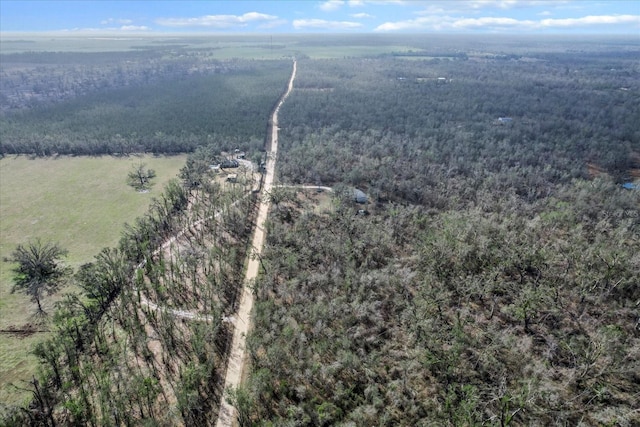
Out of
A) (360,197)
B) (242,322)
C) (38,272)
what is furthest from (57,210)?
(360,197)

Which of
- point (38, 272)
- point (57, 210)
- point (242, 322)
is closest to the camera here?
point (242, 322)

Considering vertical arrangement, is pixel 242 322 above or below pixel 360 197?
below

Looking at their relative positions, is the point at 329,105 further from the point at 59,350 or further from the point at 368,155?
the point at 59,350

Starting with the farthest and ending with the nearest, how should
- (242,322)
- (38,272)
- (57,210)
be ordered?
(57,210)
(38,272)
(242,322)

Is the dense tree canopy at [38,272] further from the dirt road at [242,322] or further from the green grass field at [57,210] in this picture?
the dirt road at [242,322]

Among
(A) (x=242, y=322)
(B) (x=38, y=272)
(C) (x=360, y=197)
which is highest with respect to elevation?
(C) (x=360, y=197)

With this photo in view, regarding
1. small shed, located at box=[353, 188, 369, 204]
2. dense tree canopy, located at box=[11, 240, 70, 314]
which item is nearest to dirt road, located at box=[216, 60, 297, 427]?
small shed, located at box=[353, 188, 369, 204]

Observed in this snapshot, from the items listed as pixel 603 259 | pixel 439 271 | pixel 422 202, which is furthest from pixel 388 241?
pixel 603 259

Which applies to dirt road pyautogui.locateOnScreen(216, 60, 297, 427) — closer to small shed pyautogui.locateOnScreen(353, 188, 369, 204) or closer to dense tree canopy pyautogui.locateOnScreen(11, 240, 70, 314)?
small shed pyautogui.locateOnScreen(353, 188, 369, 204)

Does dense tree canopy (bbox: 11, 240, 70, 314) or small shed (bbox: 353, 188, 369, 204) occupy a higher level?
small shed (bbox: 353, 188, 369, 204)

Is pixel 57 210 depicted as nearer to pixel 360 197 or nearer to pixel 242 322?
pixel 242 322
